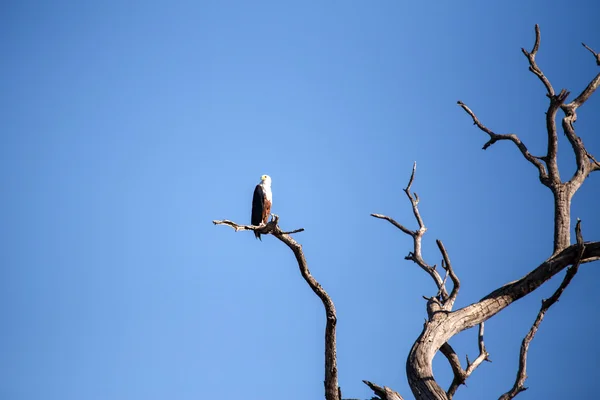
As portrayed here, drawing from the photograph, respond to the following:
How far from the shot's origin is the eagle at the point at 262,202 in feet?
36.0

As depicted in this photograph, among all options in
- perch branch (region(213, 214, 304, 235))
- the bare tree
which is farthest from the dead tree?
perch branch (region(213, 214, 304, 235))

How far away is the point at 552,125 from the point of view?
6.79 meters

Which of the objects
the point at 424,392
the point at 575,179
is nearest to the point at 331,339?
the point at 424,392

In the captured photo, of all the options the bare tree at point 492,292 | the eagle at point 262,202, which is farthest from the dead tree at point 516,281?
the eagle at point 262,202

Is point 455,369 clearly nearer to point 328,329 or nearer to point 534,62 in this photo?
point 328,329

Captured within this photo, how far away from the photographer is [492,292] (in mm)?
→ 5887

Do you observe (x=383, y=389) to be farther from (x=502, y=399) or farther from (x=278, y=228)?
(x=278, y=228)

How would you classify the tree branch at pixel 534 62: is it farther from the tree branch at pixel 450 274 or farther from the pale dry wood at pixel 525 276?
the tree branch at pixel 450 274

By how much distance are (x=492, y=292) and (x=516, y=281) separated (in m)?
0.22

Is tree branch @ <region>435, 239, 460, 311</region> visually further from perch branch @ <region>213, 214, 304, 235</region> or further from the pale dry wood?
perch branch @ <region>213, 214, 304, 235</region>

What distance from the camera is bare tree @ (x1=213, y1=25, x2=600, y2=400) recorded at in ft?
17.8

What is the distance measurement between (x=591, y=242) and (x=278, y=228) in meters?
2.66

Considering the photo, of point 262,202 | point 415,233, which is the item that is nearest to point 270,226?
point 415,233

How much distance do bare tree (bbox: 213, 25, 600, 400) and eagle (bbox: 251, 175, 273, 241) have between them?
4000 millimetres
